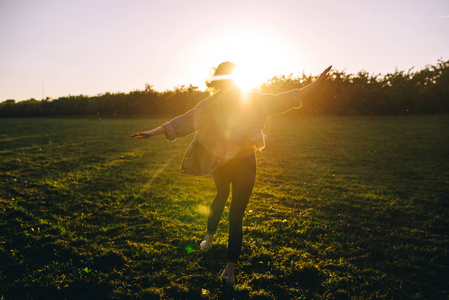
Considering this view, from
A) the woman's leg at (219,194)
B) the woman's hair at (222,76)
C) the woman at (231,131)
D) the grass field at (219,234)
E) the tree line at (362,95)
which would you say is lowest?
the grass field at (219,234)

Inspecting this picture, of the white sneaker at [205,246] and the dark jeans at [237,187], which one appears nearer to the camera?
the dark jeans at [237,187]

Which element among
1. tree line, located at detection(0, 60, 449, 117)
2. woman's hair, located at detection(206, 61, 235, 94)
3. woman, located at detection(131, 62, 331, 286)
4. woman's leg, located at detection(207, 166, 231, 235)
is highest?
tree line, located at detection(0, 60, 449, 117)

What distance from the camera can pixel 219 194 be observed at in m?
3.26

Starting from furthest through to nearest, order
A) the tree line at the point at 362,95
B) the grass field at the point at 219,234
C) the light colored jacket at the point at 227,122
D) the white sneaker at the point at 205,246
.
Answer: the tree line at the point at 362,95 → the white sneaker at the point at 205,246 → the grass field at the point at 219,234 → the light colored jacket at the point at 227,122

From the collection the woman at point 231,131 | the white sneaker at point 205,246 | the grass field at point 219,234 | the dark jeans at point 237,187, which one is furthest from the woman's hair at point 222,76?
the grass field at point 219,234

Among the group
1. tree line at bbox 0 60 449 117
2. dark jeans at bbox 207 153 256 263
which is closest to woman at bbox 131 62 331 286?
dark jeans at bbox 207 153 256 263

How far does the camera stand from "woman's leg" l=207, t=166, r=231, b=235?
3086mm

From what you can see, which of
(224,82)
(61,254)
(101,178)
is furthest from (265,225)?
(101,178)

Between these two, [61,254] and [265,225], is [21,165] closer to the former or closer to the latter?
[61,254]

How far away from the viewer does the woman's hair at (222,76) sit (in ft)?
9.61

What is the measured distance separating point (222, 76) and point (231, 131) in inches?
23.3

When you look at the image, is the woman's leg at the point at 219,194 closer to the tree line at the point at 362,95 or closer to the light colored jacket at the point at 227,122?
the light colored jacket at the point at 227,122

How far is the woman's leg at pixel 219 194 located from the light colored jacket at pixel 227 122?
0.43ft

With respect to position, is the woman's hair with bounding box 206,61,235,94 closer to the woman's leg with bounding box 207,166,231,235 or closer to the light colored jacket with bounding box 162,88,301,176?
the light colored jacket with bounding box 162,88,301,176
